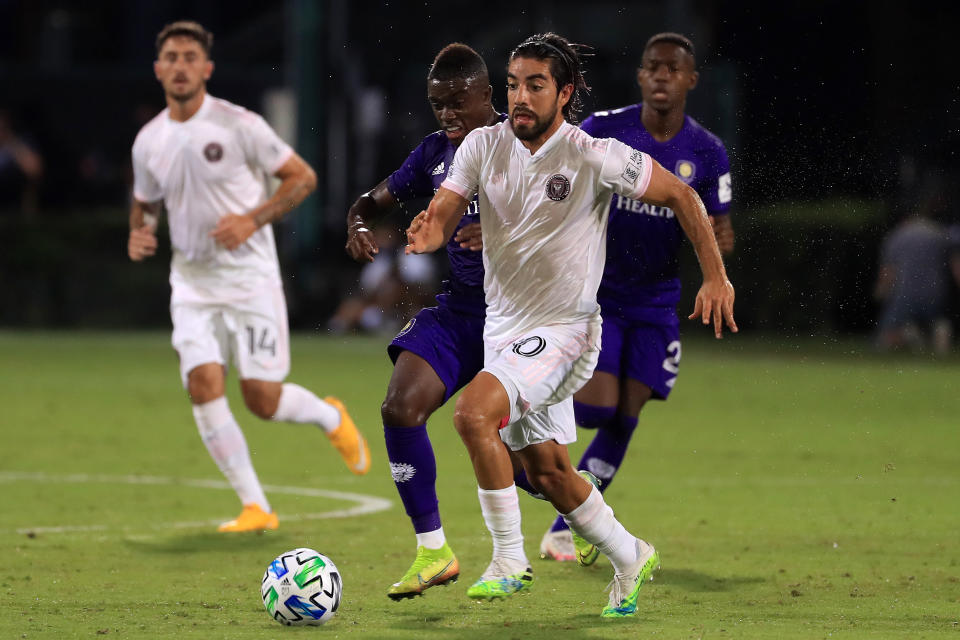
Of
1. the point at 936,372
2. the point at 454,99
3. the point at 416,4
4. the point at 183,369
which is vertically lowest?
the point at 936,372

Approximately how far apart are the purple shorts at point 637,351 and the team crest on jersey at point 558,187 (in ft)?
5.92

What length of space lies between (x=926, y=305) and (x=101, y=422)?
1177cm

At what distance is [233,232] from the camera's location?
359 inches

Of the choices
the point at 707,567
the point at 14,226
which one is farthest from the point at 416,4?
the point at 707,567

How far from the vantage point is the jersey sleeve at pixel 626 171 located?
624 centimetres

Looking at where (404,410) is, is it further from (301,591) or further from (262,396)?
(262,396)

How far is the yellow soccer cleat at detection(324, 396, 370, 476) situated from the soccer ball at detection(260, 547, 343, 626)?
3.43 m

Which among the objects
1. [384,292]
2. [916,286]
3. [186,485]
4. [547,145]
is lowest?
[384,292]

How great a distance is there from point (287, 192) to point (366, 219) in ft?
6.96

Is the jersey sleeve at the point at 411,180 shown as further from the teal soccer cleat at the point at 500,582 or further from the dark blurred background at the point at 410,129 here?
the dark blurred background at the point at 410,129

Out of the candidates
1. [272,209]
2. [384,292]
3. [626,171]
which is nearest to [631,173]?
[626,171]

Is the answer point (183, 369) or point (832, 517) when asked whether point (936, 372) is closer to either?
point (832, 517)

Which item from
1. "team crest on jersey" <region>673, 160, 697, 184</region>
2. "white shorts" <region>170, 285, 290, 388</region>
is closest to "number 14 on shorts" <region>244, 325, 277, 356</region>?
"white shorts" <region>170, 285, 290, 388</region>

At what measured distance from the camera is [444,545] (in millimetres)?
6777
